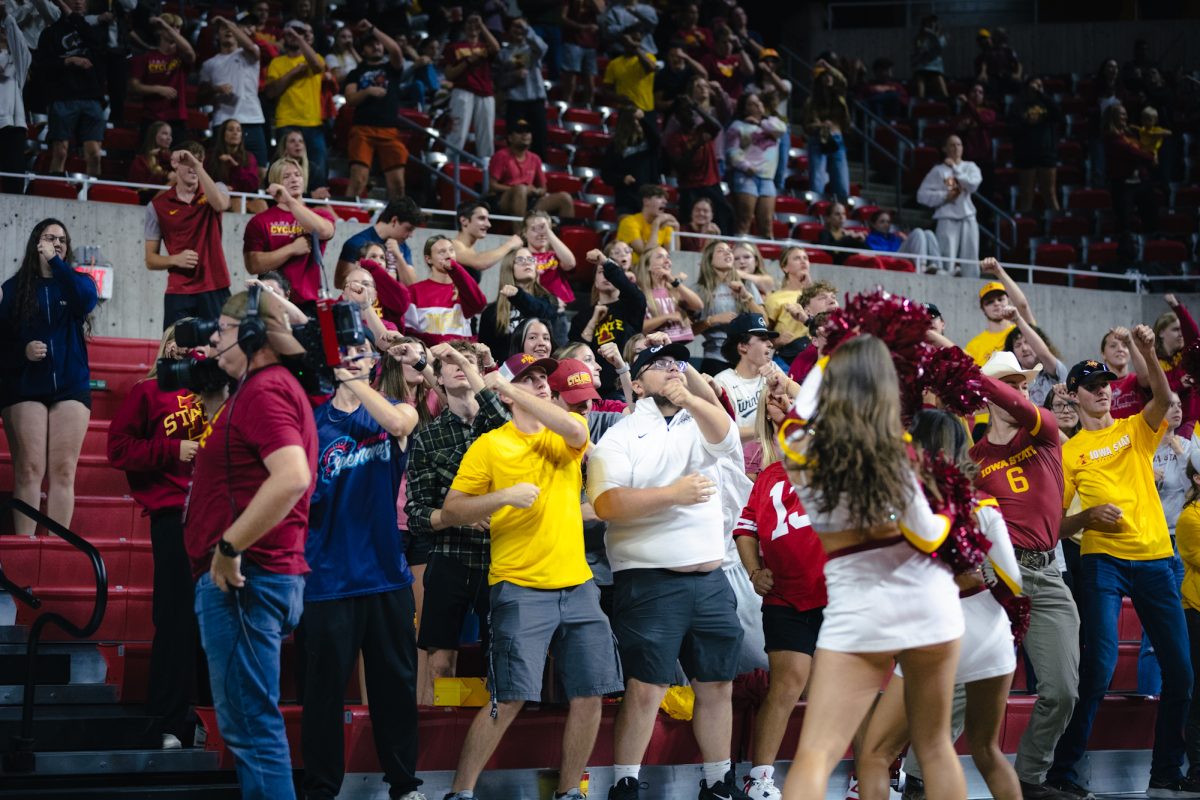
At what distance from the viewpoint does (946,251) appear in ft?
48.6

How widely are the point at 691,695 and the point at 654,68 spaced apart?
32.3 ft

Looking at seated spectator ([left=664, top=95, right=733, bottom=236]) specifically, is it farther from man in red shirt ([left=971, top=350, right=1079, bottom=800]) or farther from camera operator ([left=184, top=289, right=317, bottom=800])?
camera operator ([left=184, top=289, right=317, bottom=800])

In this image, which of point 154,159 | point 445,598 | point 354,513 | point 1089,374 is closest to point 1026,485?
point 1089,374

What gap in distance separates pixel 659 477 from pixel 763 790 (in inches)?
54.2

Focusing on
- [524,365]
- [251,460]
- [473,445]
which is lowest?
[473,445]

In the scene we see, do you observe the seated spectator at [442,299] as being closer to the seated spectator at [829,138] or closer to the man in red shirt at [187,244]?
the man in red shirt at [187,244]

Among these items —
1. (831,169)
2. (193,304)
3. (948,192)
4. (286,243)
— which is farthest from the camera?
(831,169)

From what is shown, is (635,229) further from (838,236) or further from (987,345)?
(838,236)

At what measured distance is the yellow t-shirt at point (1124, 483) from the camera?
716cm

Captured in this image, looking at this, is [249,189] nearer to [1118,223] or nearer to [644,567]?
[644,567]

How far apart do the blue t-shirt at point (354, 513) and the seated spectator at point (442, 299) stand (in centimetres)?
328

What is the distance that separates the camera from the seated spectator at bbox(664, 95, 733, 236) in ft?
42.6

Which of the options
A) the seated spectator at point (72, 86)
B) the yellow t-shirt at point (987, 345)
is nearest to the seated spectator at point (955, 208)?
the yellow t-shirt at point (987, 345)

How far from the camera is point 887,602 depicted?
4.26m
